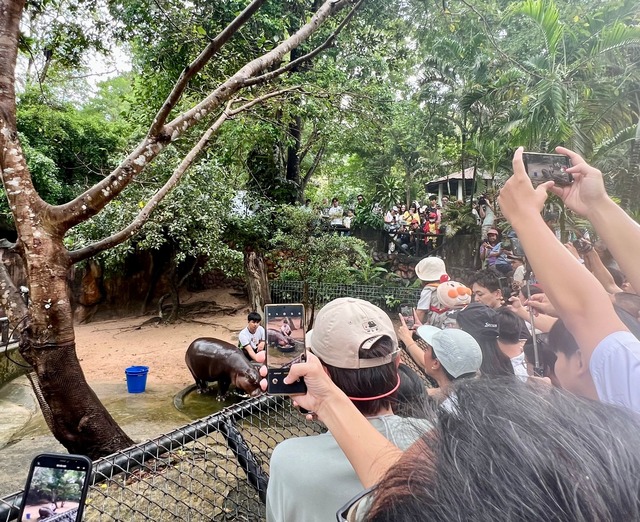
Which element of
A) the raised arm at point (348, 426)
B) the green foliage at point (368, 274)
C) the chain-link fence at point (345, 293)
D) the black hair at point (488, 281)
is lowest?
the chain-link fence at point (345, 293)

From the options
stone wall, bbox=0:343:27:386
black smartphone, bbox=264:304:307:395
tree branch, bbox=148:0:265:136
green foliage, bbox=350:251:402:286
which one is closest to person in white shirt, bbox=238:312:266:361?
tree branch, bbox=148:0:265:136

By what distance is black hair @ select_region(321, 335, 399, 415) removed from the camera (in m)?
1.12

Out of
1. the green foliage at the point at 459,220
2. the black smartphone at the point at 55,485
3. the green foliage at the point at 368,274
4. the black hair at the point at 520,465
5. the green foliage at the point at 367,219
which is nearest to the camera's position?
the black hair at the point at 520,465

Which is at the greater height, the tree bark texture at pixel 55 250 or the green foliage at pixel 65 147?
the green foliage at pixel 65 147

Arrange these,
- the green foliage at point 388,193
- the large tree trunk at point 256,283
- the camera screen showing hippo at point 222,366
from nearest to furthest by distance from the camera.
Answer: the camera screen showing hippo at point 222,366 < the large tree trunk at point 256,283 < the green foliage at point 388,193

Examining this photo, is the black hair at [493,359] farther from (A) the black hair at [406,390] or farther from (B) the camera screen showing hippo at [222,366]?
(B) the camera screen showing hippo at [222,366]

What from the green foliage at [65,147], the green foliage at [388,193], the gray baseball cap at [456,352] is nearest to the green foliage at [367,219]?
the green foliage at [388,193]

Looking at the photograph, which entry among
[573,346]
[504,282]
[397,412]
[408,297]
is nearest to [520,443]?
[397,412]

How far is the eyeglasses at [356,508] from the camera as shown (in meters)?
0.58

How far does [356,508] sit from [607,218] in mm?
1098

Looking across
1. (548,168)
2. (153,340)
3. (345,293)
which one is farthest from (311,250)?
(548,168)

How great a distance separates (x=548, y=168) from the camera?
4.55ft

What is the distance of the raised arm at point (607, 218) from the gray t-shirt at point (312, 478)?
783mm

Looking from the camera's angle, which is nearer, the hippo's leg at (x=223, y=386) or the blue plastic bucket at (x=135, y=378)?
the hippo's leg at (x=223, y=386)
